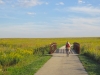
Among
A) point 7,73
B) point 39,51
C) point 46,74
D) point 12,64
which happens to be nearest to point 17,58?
point 12,64

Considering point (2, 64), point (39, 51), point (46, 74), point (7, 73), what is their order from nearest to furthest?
point (46, 74) → point (7, 73) → point (2, 64) → point (39, 51)

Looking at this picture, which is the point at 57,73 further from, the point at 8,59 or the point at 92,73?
the point at 8,59

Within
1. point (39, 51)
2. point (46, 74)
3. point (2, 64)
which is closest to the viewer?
point (46, 74)

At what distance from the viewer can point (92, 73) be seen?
44.7ft

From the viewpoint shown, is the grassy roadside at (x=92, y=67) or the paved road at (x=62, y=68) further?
the grassy roadside at (x=92, y=67)

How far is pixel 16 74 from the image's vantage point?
13445 mm

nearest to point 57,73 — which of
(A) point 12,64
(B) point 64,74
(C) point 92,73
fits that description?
(B) point 64,74

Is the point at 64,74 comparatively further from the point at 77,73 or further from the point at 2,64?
the point at 2,64

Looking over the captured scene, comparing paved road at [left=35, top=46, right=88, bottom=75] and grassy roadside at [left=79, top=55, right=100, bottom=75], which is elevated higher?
paved road at [left=35, top=46, right=88, bottom=75]

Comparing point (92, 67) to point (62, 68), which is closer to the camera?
point (62, 68)

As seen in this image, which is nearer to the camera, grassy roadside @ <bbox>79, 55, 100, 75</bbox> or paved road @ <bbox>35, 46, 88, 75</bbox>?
paved road @ <bbox>35, 46, 88, 75</bbox>

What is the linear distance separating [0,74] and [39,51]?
1846 cm

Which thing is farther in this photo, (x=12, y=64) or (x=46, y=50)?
(x=46, y=50)

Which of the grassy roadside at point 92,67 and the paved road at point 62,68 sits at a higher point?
the paved road at point 62,68
